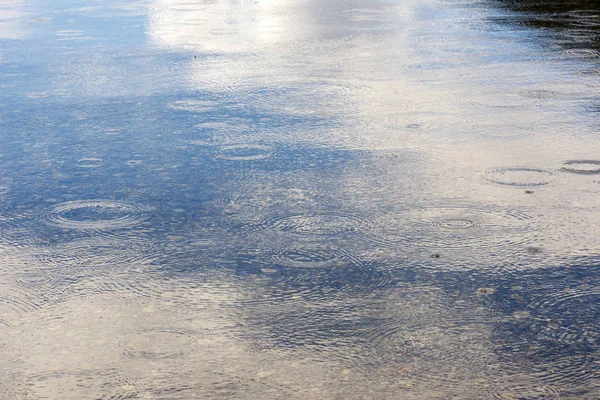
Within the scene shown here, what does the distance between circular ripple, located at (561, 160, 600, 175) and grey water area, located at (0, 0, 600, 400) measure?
0.04 meters

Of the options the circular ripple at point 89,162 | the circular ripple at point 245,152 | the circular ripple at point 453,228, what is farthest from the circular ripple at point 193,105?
the circular ripple at point 453,228

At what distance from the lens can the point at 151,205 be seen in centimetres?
576

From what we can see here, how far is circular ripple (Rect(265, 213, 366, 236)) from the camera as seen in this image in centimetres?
523

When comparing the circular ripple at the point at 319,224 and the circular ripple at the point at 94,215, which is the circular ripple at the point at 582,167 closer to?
the circular ripple at the point at 319,224

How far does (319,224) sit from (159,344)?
1.65 m

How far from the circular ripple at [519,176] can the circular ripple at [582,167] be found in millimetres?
172

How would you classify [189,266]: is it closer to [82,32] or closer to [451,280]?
[451,280]

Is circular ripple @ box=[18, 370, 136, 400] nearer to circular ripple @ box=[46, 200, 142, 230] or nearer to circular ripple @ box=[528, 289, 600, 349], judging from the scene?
circular ripple @ box=[528, 289, 600, 349]

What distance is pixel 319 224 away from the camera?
535 cm

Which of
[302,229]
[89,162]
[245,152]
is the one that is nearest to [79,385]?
[302,229]

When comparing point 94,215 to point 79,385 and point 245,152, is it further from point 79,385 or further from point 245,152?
point 79,385

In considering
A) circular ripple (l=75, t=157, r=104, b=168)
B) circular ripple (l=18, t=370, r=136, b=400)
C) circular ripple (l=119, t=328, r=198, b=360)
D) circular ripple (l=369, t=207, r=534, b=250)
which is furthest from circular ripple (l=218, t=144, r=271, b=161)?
circular ripple (l=18, t=370, r=136, b=400)

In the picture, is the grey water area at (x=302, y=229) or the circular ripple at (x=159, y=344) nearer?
the grey water area at (x=302, y=229)

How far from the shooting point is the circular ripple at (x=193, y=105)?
27.7 ft
